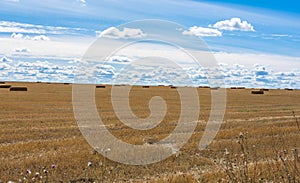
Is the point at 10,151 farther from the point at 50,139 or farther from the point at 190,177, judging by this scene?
the point at 190,177

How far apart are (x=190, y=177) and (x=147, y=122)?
1182 centimetres

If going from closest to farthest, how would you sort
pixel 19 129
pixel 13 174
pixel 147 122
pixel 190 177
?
pixel 190 177 → pixel 13 174 → pixel 19 129 → pixel 147 122

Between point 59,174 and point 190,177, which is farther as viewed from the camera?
point 59,174

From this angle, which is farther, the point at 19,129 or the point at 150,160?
the point at 19,129

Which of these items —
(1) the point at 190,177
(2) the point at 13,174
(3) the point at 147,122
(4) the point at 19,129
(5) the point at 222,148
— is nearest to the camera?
(1) the point at 190,177

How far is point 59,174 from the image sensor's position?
997 centimetres

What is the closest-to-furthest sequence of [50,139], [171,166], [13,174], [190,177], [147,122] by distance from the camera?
[190,177] → [13,174] → [171,166] → [50,139] → [147,122]

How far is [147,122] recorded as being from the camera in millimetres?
20875

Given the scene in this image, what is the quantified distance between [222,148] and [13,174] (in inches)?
261

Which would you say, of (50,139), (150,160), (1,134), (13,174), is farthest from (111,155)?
(1,134)

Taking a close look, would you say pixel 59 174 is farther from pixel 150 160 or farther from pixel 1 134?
pixel 1 134

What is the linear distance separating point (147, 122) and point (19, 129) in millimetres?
6311

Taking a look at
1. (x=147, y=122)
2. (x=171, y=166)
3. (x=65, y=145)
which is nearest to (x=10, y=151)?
(x=65, y=145)

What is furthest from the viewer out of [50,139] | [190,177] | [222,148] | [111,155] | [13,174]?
[50,139]
